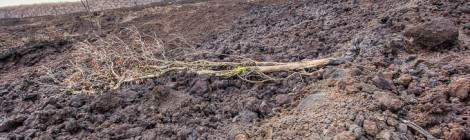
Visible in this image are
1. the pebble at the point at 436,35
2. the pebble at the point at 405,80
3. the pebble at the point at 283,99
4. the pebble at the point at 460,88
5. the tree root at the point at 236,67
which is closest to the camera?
the pebble at the point at 460,88

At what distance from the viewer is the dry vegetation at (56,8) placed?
14680mm

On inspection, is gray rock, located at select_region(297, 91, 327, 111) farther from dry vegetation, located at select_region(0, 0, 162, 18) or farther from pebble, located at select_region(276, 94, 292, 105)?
dry vegetation, located at select_region(0, 0, 162, 18)

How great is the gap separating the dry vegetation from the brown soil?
8287 mm

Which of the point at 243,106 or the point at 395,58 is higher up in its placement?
the point at 395,58

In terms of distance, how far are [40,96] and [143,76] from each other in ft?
4.03

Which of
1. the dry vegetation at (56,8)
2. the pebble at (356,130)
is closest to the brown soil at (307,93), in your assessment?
the pebble at (356,130)

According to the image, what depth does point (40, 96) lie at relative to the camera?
5172 mm

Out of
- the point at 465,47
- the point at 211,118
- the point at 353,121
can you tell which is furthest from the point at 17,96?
the point at 465,47

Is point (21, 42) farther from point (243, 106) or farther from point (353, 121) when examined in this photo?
point (353, 121)

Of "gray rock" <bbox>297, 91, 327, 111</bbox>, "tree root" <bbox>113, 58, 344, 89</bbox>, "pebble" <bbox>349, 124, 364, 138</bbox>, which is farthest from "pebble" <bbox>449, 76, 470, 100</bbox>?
"tree root" <bbox>113, 58, 344, 89</bbox>

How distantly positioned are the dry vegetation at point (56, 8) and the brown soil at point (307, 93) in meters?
8.29

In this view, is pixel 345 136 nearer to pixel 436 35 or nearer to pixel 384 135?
pixel 384 135

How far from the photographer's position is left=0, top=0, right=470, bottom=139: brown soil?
313cm

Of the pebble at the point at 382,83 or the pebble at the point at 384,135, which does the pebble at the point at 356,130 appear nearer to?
the pebble at the point at 384,135
